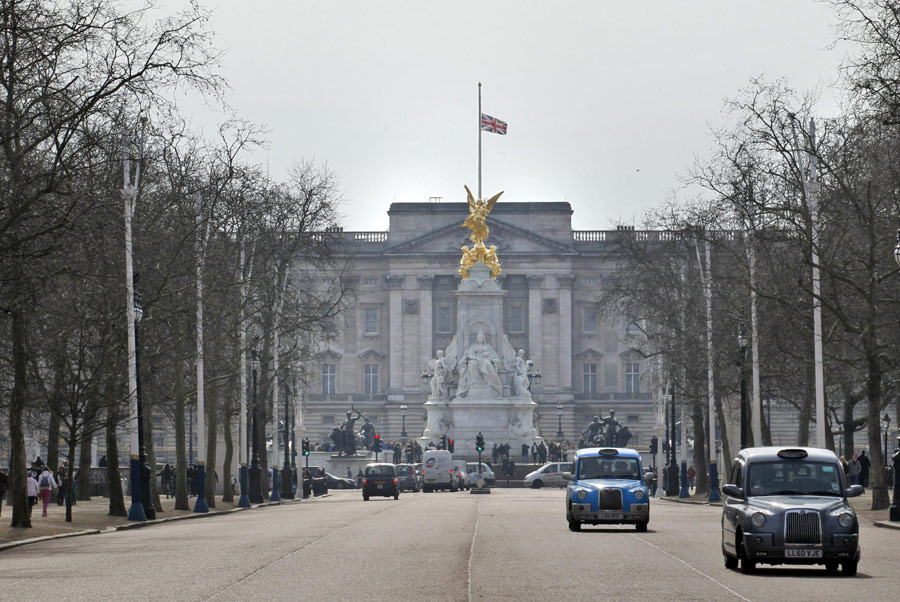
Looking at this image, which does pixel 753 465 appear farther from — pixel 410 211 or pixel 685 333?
pixel 410 211

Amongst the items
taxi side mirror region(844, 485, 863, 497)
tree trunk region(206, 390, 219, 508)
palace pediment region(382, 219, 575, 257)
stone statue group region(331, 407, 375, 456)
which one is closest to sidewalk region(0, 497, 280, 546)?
tree trunk region(206, 390, 219, 508)

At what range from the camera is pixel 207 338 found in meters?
63.4

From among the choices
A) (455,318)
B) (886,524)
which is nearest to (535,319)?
(455,318)

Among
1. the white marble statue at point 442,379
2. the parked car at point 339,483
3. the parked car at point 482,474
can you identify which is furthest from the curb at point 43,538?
the white marble statue at point 442,379

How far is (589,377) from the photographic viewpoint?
16638 cm

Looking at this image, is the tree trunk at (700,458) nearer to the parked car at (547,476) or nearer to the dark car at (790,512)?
the parked car at (547,476)

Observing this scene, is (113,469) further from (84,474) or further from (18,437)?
(84,474)

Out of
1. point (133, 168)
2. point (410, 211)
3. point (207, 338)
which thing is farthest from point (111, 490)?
point (410, 211)

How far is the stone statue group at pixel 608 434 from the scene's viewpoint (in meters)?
112

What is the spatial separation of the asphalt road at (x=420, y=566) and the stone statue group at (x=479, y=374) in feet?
218

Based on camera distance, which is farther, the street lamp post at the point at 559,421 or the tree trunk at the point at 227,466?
the street lamp post at the point at 559,421

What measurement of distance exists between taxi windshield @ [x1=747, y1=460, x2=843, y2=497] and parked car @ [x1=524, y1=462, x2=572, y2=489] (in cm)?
6768

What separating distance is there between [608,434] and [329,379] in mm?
55824

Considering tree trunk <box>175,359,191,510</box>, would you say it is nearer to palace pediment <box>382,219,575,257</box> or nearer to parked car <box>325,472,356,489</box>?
parked car <box>325,472,356,489</box>
